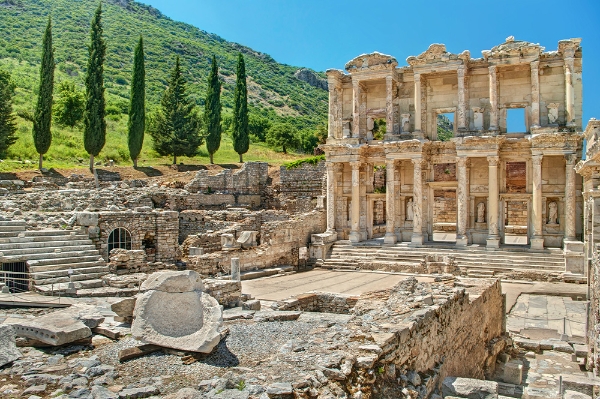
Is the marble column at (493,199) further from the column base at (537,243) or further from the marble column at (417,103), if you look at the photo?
the marble column at (417,103)

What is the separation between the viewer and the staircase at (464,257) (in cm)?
2239

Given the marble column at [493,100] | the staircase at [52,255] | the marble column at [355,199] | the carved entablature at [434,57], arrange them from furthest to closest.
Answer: the marble column at [355,199]
the carved entablature at [434,57]
the marble column at [493,100]
the staircase at [52,255]

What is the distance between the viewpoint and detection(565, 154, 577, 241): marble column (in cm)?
2264

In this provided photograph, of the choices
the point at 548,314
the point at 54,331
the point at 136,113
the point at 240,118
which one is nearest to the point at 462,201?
the point at 548,314

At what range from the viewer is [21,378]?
702 centimetres

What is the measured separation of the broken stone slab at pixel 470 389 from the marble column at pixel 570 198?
16.7 meters

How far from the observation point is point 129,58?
283 ft

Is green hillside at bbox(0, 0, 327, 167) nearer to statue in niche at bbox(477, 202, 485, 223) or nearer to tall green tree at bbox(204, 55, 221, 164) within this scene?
tall green tree at bbox(204, 55, 221, 164)

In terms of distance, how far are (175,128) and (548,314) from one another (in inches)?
1277

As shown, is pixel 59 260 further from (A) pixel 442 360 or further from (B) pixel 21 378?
(A) pixel 442 360

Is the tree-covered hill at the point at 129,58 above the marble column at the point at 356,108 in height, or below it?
above

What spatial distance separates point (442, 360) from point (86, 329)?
248 inches

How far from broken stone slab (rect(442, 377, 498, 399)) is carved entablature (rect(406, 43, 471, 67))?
20.1 meters

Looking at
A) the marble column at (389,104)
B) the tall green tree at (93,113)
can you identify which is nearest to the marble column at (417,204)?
the marble column at (389,104)
